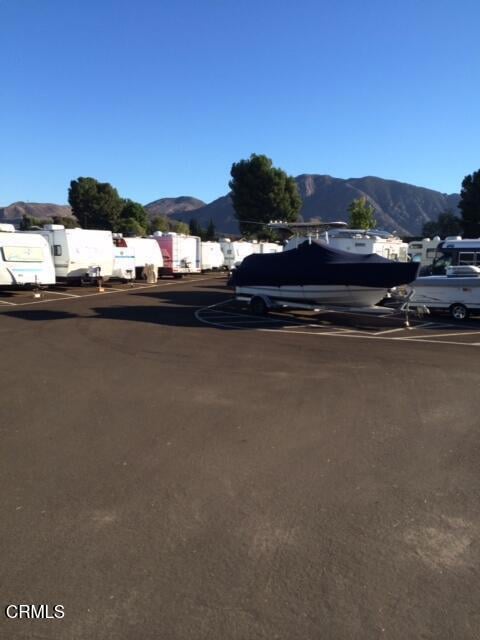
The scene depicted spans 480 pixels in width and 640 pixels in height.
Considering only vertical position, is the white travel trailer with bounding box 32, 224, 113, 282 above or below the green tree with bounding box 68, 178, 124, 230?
below

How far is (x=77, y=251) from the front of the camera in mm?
24938

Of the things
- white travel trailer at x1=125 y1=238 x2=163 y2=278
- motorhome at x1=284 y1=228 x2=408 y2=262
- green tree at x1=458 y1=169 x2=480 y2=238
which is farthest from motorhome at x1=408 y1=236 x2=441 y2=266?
green tree at x1=458 y1=169 x2=480 y2=238

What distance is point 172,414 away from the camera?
6590mm

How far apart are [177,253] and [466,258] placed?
718 inches

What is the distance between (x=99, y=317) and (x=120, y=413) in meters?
9.98

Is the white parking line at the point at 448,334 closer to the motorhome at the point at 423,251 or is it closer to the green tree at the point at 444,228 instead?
the motorhome at the point at 423,251

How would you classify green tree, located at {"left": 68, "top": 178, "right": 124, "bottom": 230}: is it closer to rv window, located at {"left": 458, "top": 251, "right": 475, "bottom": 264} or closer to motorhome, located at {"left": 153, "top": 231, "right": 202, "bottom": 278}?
motorhome, located at {"left": 153, "top": 231, "right": 202, "bottom": 278}

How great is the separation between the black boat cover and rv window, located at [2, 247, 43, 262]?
8.78 m

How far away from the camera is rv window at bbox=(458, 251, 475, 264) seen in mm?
21547

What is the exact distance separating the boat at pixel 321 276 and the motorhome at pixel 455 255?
7.36m

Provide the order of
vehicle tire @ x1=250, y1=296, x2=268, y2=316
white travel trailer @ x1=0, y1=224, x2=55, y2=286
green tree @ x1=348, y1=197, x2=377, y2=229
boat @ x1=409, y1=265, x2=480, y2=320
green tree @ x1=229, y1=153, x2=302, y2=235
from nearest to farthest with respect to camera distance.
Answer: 1. boat @ x1=409, y1=265, x2=480, y2=320
2. vehicle tire @ x1=250, y1=296, x2=268, y2=316
3. white travel trailer @ x1=0, y1=224, x2=55, y2=286
4. green tree @ x1=348, y1=197, x2=377, y2=229
5. green tree @ x1=229, y1=153, x2=302, y2=235

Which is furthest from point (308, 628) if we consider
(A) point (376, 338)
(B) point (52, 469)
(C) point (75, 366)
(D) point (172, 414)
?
(A) point (376, 338)

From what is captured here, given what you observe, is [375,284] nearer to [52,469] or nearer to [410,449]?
[410,449]

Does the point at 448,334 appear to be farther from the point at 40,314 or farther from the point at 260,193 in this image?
the point at 260,193
